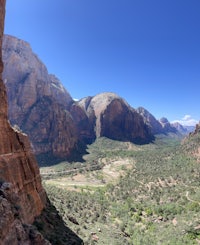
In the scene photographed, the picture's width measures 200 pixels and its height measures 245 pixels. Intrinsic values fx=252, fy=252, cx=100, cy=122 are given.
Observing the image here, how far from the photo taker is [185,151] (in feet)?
335

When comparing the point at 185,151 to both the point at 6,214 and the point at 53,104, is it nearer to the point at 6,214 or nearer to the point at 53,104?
the point at 53,104

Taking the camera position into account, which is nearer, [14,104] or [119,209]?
[119,209]

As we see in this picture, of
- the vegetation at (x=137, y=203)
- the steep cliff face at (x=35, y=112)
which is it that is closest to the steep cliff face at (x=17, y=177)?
the vegetation at (x=137, y=203)

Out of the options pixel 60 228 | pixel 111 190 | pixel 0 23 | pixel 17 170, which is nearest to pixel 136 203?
pixel 111 190

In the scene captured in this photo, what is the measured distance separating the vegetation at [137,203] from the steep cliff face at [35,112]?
1039 inches

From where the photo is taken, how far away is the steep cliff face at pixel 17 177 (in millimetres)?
18625

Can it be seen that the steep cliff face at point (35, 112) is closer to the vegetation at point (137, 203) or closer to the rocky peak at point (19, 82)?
the rocky peak at point (19, 82)

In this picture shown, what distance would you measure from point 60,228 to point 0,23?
27.9 metres

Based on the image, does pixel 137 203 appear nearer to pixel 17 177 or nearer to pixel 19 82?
pixel 17 177

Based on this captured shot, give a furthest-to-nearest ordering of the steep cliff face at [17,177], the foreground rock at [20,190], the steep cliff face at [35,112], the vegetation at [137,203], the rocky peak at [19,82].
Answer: the rocky peak at [19,82], the steep cliff face at [35,112], the vegetation at [137,203], the steep cliff face at [17,177], the foreground rock at [20,190]

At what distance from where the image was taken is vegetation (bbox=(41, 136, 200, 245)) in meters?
39.8

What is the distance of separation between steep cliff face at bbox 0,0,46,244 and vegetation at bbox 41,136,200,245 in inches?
344

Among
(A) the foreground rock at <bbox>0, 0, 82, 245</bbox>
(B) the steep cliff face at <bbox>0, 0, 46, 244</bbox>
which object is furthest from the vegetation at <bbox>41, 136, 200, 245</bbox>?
(B) the steep cliff face at <bbox>0, 0, 46, 244</bbox>

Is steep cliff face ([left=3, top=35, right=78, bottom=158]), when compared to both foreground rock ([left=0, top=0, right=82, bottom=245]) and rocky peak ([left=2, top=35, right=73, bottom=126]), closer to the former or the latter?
rocky peak ([left=2, top=35, right=73, bottom=126])
